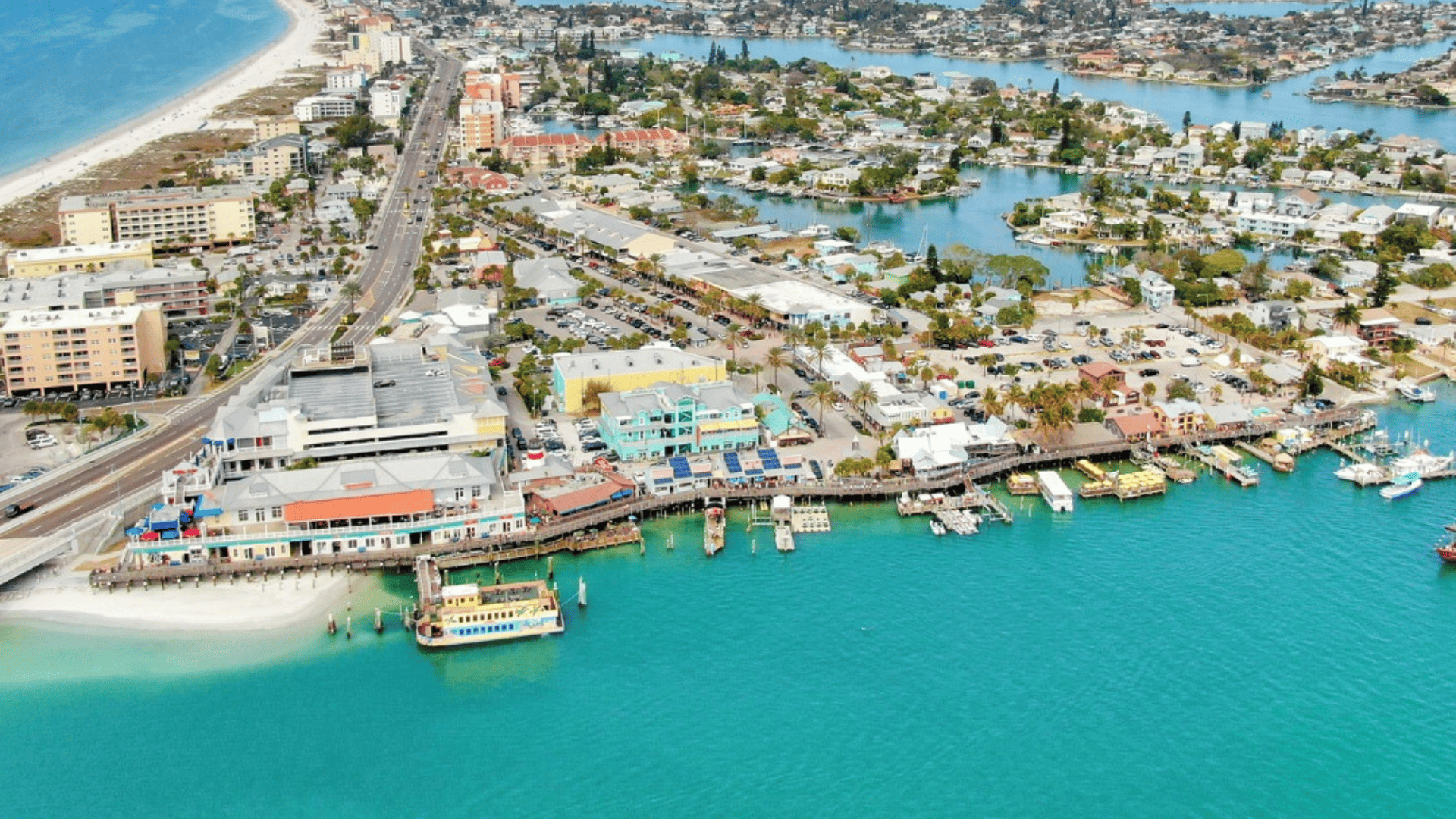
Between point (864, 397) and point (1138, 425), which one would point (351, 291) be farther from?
point (1138, 425)

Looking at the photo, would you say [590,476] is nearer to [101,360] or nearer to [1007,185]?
[101,360]

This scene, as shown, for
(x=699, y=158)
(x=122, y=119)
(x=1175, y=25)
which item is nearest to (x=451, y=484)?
(x=699, y=158)

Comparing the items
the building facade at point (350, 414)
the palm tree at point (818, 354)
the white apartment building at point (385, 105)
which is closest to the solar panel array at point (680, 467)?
the building facade at point (350, 414)

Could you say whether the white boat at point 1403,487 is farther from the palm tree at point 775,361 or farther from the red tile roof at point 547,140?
the red tile roof at point 547,140

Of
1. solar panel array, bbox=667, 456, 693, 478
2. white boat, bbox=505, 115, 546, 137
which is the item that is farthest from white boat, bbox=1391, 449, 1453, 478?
white boat, bbox=505, 115, 546, 137

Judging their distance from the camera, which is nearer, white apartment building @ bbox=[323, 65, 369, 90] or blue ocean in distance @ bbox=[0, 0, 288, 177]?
blue ocean in distance @ bbox=[0, 0, 288, 177]

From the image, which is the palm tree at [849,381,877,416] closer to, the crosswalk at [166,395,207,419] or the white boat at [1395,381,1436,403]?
the white boat at [1395,381,1436,403]
